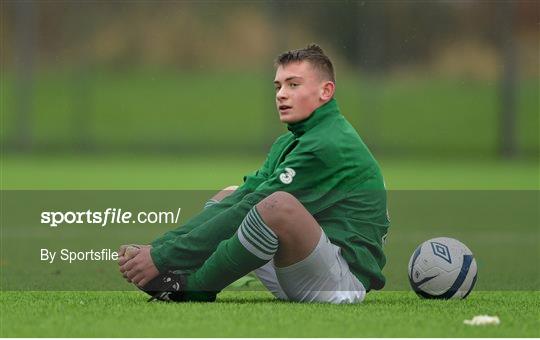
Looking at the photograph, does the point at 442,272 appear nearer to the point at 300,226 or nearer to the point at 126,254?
the point at 300,226

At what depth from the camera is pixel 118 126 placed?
86.3 feet

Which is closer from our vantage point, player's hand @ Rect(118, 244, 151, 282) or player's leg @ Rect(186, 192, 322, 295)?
player's leg @ Rect(186, 192, 322, 295)

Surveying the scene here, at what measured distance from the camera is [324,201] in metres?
6.00

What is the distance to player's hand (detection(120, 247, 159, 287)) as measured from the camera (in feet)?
19.0

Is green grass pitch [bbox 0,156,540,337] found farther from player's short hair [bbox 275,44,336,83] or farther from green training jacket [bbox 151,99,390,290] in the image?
player's short hair [bbox 275,44,336,83]

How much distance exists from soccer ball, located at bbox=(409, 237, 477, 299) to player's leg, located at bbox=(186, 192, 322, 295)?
0.93 m

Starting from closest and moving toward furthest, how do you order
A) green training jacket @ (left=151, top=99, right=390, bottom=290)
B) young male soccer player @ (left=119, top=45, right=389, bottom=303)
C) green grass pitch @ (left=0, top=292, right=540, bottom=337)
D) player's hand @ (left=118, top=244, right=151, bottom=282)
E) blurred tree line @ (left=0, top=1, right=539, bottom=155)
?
1. green grass pitch @ (left=0, top=292, right=540, bottom=337)
2. young male soccer player @ (left=119, top=45, right=389, bottom=303)
3. player's hand @ (left=118, top=244, right=151, bottom=282)
4. green training jacket @ (left=151, top=99, right=390, bottom=290)
5. blurred tree line @ (left=0, top=1, right=539, bottom=155)

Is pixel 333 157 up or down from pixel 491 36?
up

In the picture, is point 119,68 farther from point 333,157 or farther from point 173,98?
point 333,157

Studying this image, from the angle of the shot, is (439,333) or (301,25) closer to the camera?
(439,333)

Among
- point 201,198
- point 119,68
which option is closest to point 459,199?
point 201,198

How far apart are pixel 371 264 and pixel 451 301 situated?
0.55 metres

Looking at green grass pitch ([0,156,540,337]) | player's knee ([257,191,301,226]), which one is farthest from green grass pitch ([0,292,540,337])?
Answer: player's knee ([257,191,301,226])

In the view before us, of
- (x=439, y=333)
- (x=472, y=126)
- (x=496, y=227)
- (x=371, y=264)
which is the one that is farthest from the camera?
(x=472, y=126)
